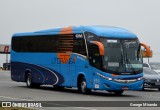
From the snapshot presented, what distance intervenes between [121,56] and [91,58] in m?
1.40

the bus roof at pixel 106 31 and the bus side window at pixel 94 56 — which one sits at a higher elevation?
the bus roof at pixel 106 31

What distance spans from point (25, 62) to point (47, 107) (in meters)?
14.4

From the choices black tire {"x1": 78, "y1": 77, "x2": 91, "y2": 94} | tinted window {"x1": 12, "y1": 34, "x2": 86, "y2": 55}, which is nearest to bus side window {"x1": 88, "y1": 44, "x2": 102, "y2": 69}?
tinted window {"x1": 12, "y1": 34, "x2": 86, "y2": 55}

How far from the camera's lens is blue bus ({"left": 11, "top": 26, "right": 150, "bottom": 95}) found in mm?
25469

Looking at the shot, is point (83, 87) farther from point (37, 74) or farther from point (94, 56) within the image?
point (37, 74)

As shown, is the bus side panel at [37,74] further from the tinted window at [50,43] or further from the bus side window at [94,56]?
the bus side window at [94,56]

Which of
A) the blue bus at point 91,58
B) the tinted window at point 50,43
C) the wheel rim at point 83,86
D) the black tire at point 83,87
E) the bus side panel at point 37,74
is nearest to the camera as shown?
the blue bus at point 91,58

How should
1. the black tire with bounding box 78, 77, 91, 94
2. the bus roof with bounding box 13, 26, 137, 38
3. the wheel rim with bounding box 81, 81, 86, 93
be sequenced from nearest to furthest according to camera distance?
the bus roof with bounding box 13, 26, 137, 38
the black tire with bounding box 78, 77, 91, 94
the wheel rim with bounding box 81, 81, 86, 93

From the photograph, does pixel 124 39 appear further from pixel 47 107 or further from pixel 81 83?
pixel 47 107

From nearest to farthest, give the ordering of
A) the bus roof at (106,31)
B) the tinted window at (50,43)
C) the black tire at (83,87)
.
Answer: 1. the bus roof at (106,31)
2. the black tire at (83,87)
3. the tinted window at (50,43)

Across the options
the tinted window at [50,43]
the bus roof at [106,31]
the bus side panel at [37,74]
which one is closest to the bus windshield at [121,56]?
the bus roof at [106,31]

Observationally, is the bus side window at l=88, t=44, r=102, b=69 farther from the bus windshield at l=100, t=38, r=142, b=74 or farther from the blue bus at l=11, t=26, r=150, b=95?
the bus windshield at l=100, t=38, r=142, b=74

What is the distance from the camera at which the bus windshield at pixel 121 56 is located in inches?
1004

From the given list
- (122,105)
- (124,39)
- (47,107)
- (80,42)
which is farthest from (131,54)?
(47,107)
